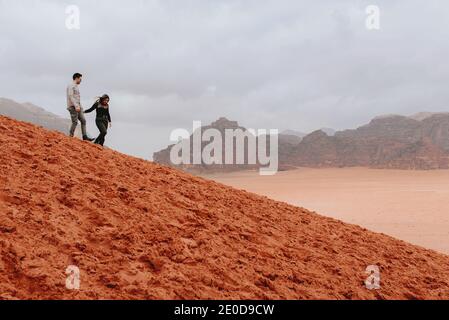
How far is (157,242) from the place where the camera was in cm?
576

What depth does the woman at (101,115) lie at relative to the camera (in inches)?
419

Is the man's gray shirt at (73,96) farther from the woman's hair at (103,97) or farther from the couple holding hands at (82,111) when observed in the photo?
the woman's hair at (103,97)

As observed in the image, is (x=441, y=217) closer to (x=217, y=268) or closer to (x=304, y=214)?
(x=304, y=214)

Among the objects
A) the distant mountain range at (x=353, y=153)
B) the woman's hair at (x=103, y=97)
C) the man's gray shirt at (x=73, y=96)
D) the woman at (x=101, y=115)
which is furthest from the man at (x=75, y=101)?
the distant mountain range at (x=353, y=153)

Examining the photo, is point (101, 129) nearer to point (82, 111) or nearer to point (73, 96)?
point (82, 111)

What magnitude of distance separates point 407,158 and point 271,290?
81.0 m

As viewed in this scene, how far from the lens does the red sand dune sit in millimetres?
4829

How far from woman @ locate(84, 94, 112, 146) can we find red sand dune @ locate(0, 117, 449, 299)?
1.45 meters

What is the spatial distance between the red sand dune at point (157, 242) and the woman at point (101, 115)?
1447mm

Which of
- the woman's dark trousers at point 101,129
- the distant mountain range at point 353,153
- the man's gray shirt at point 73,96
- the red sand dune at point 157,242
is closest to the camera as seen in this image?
the red sand dune at point 157,242

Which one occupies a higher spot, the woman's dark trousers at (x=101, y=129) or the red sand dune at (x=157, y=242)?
the woman's dark trousers at (x=101, y=129)

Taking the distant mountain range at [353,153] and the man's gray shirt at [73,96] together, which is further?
the distant mountain range at [353,153]

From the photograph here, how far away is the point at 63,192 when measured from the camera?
649cm

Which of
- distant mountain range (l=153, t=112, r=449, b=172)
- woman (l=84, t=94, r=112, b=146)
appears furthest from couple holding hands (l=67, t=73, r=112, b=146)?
distant mountain range (l=153, t=112, r=449, b=172)
